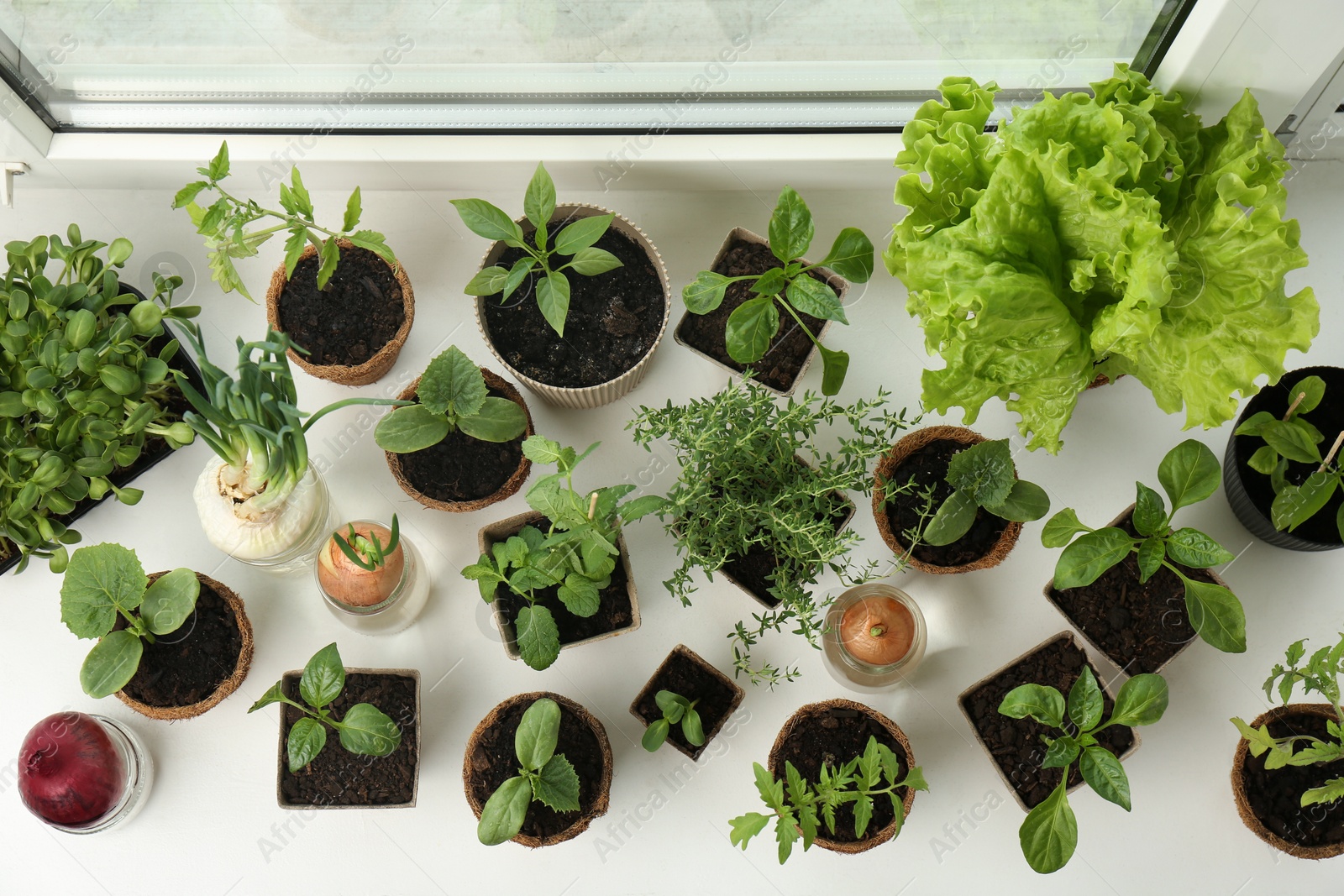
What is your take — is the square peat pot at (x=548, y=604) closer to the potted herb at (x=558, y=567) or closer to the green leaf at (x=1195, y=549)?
the potted herb at (x=558, y=567)

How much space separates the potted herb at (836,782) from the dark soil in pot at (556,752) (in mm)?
201

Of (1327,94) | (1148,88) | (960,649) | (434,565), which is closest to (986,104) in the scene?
(1148,88)

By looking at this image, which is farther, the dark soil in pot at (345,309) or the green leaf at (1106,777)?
the dark soil in pot at (345,309)

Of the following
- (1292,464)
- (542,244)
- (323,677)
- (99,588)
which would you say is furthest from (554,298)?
(1292,464)

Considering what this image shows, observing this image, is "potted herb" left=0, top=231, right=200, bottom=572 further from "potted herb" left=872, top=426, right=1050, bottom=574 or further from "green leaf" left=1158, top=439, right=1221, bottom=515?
"green leaf" left=1158, top=439, right=1221, bottom=515

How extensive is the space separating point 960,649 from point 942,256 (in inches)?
22.9

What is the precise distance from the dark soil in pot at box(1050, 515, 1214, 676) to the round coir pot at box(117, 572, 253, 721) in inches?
42.1

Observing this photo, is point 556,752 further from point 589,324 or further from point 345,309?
point 345,309

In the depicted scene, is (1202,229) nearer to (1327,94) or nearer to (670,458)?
(1327,94)

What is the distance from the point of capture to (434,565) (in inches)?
55.0

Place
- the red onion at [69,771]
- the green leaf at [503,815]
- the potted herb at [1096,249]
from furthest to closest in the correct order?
the red onion at [69,771] < the green leaf at [503,815] < the potted herb at [1096,249]

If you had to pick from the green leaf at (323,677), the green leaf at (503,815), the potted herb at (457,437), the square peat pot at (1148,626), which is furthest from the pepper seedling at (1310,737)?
the green leaf at (323,677)

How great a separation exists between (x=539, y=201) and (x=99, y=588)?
2.25 feet

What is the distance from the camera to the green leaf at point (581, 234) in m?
1.17
